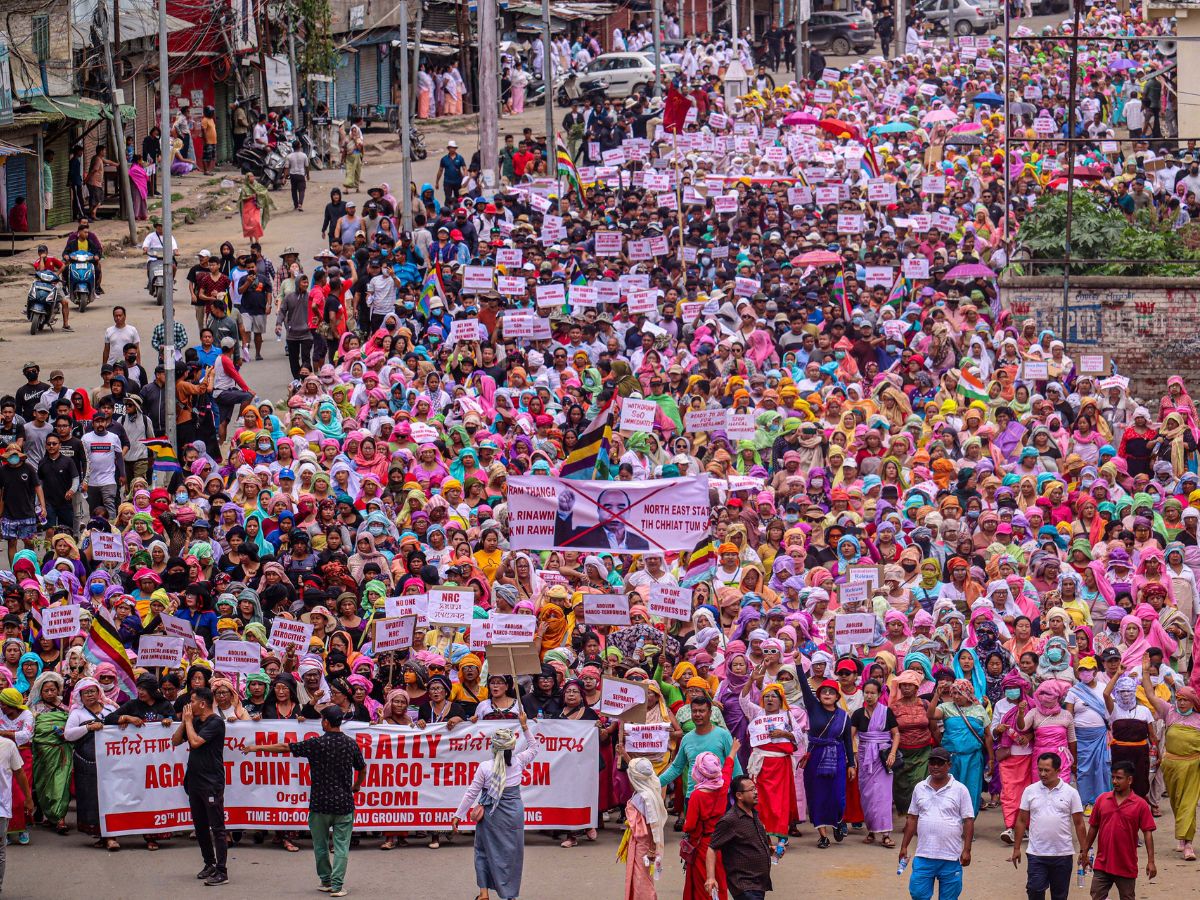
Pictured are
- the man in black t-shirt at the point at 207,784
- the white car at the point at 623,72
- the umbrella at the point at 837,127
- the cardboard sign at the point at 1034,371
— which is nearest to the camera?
the man in black t-shirt at the point at 207,784

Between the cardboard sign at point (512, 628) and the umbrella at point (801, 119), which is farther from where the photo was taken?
the umbrella at point (801, 119)

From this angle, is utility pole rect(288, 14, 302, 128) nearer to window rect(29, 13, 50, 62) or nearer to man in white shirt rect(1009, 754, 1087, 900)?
window rect(29, 13, 50, 62)

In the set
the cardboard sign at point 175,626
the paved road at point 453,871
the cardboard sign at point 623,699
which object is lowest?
the paved road at point 453,871

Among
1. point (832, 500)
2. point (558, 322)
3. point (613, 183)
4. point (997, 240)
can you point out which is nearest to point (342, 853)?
point (832, 500)

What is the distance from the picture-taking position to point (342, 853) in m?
13.1

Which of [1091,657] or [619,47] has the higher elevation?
[619,47]

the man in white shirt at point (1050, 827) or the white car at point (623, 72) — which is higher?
the white car at point (623, 72)

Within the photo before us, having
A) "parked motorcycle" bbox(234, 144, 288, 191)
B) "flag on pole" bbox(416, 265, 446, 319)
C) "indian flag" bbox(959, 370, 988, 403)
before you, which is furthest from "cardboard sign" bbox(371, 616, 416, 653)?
"parked motorcycle" bbox(234, 144, 288, 191)

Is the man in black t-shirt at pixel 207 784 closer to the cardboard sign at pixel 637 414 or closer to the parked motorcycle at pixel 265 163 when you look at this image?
the cardboard sign at pixel 637 414

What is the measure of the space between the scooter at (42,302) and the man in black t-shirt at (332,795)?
54.7 ft

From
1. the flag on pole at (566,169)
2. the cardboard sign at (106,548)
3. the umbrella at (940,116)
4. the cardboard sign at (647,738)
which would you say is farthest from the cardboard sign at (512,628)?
the umbrella at (940,116)

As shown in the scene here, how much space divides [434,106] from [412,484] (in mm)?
35084

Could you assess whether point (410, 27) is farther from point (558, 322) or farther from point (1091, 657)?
point (1091, 657)

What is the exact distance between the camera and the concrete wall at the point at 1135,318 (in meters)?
26.3
